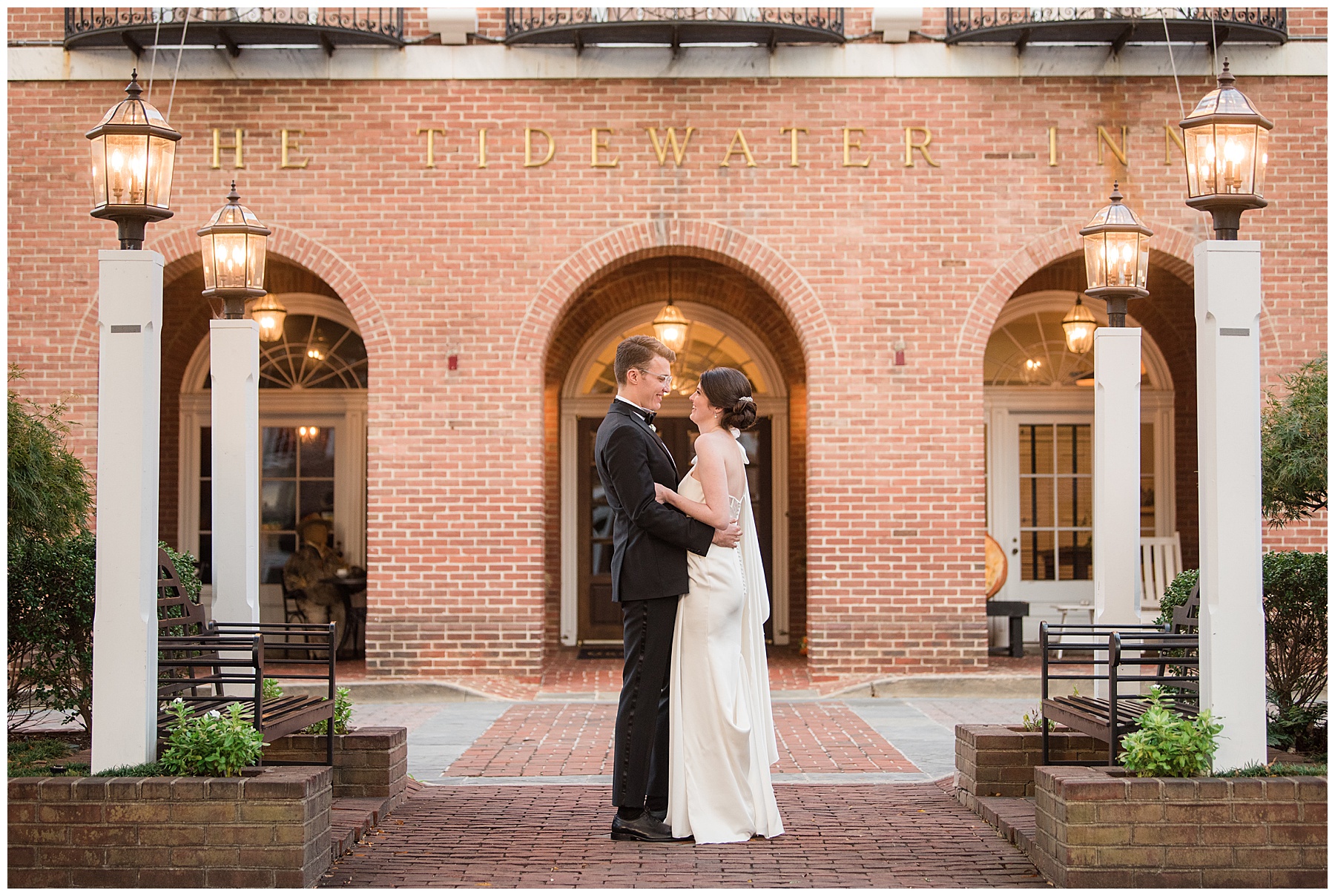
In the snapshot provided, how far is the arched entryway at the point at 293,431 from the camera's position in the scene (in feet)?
42.2

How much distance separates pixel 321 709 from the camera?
564 cm

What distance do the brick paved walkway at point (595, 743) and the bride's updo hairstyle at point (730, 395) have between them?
2640 mm

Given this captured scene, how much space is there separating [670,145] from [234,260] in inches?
186

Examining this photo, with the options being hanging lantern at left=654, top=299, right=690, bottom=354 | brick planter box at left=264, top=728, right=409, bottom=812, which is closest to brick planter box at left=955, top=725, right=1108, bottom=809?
brick planter box at left=264, top=728, right=409, bottom=812

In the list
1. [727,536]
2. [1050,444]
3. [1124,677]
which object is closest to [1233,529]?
[1124,677]

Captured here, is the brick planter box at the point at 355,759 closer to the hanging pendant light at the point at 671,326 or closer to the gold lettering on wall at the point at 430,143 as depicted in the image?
the gold lettering on wall at the point at 430,143

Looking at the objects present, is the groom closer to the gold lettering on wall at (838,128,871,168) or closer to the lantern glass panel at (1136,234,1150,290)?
the lantern glass panel at (1136,234,1150,290)

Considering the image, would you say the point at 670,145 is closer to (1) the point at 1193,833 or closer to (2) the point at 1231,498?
(2) the point at 1231,498

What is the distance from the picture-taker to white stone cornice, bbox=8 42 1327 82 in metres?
10.7

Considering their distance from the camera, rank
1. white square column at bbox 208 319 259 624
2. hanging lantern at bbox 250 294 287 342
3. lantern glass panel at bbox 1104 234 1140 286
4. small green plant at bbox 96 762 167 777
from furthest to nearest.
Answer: hanging lantern at bbox 250 294 287 342 < lantern glass panel at bbox 1104 234 1140 286 < white square column at bbox 208 319 259 624 < small green plant at bbox 96 762 167 777

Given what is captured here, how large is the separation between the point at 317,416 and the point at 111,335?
27.8ft

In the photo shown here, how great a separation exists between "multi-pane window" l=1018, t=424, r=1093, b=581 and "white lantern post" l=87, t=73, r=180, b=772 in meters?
10.1

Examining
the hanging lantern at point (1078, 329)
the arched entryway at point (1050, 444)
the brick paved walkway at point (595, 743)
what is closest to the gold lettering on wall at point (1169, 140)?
the hanging lantern at point (1078, 329)

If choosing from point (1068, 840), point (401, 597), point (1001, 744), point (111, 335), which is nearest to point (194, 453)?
point (401, 597)
